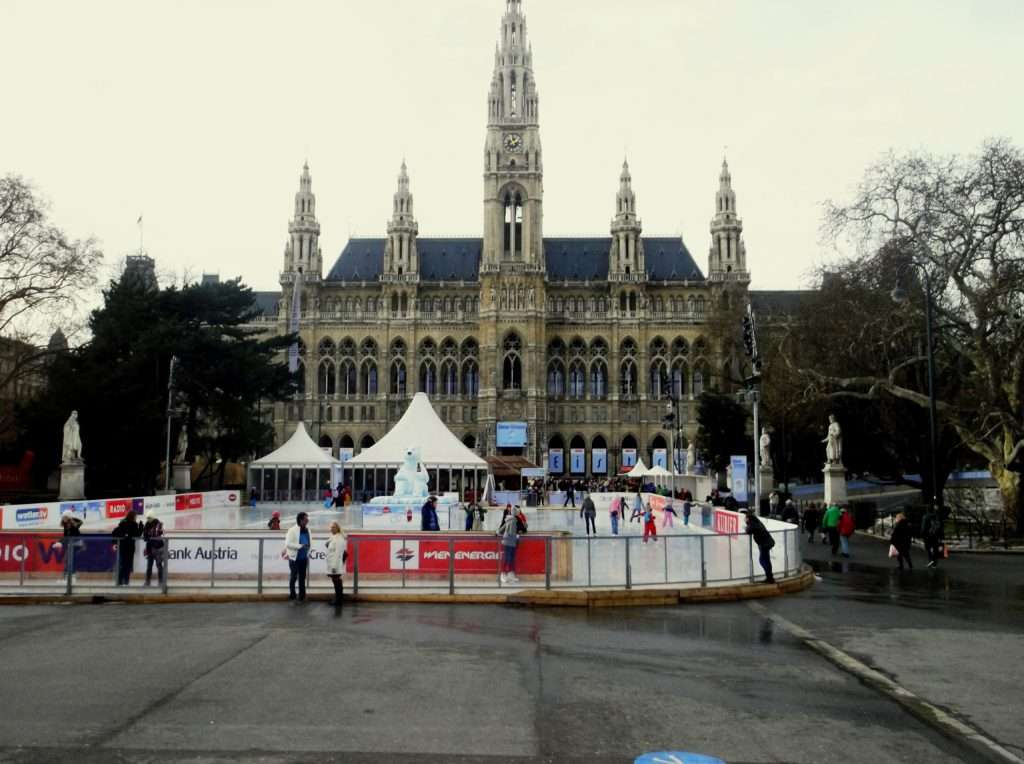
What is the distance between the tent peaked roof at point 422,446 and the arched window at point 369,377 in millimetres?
42029

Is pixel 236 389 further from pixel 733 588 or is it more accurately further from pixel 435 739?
pixel 435 739

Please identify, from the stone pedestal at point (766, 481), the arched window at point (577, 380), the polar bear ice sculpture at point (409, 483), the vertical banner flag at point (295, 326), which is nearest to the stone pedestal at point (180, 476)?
the polar bear ice sculpture at point (409, 483)

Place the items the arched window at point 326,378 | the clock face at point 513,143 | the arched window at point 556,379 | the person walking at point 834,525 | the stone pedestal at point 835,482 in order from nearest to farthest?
the person walking at point 834,525 < the stone pedestal at point 835,482 < the arched window at point 556,379 < the arched window at point 326,378 < the clock face at point 513,143

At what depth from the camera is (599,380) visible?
84750 millimetres

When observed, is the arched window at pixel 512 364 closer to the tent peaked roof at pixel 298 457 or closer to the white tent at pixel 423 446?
the tent peaked roof at pixel 298 457

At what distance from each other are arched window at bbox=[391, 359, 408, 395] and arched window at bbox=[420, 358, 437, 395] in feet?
5.37

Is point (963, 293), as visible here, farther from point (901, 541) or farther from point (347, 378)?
point (347, 378)

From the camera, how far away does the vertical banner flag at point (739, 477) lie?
39688 millimetres

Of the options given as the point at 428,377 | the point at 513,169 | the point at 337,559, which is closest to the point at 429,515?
the point at 337,559

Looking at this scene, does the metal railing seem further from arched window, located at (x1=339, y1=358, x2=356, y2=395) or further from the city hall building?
arched window, located at (x1=339, y1=358, x2=356, y2=395)

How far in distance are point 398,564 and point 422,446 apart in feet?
80.2

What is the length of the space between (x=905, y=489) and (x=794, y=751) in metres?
63.6

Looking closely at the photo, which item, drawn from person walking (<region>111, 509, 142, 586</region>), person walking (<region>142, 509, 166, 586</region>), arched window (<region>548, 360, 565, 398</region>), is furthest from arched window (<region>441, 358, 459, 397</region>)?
person walking (<region>111, 509, 142, 586</region>)

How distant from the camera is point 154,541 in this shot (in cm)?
1617
